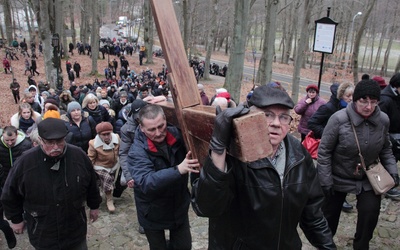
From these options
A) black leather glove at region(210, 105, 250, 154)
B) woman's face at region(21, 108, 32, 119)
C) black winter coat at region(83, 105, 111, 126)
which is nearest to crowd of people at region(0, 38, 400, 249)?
black leather glove at region(210, 105, 250, 154)

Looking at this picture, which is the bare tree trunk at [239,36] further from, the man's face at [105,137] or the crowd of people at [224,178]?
the man's face at [105,137]

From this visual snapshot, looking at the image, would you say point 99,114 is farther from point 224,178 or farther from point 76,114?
point 224,178

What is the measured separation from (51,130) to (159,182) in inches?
45.2

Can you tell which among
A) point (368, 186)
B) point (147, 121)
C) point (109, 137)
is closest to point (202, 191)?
point (147, 121)

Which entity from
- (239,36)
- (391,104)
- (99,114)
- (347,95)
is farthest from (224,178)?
(239,36)

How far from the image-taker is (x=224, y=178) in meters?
1.56

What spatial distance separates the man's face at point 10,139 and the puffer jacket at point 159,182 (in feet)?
7.60

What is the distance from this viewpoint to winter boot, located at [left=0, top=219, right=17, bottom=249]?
13.6ft

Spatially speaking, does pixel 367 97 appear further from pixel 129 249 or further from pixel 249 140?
pixel 129 249

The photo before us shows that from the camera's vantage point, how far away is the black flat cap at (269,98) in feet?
5.77

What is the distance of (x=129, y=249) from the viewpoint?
4.31 m

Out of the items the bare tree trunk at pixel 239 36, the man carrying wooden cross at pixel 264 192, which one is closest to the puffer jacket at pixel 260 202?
the man carrying wooden cross at pixel 264 192

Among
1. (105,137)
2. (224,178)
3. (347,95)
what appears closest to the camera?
(224,178)

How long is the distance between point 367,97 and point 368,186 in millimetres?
959
